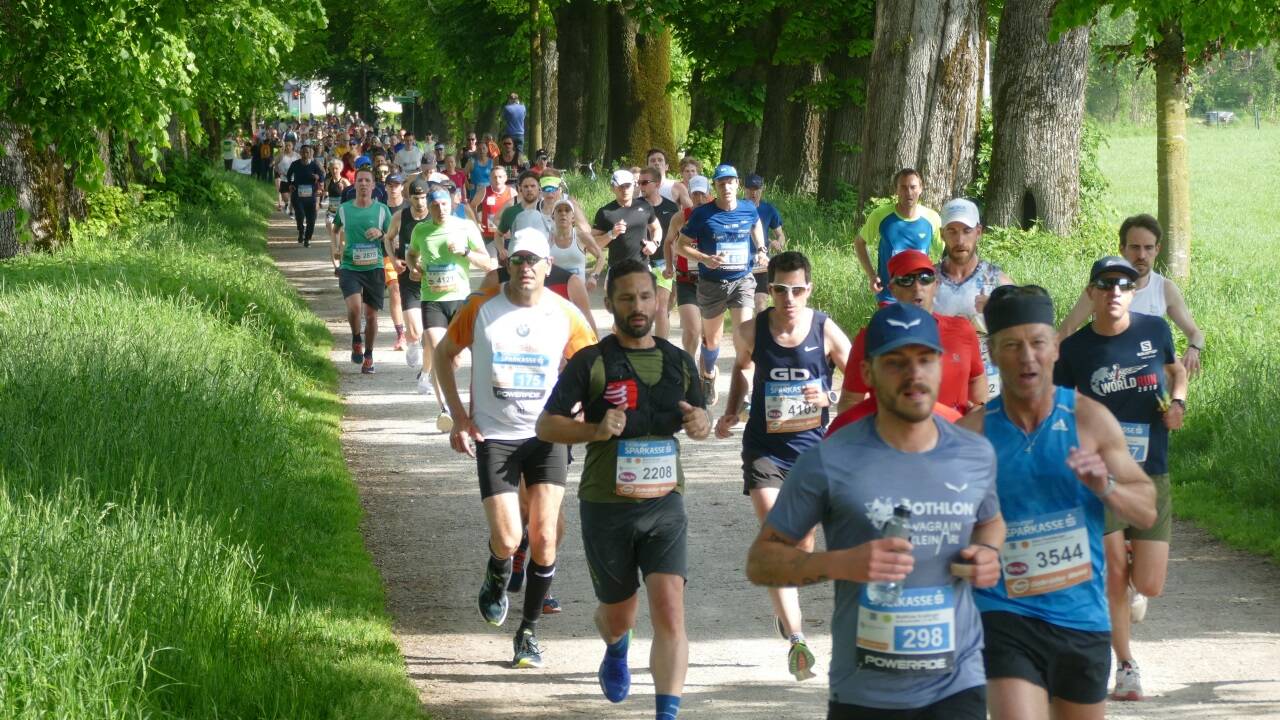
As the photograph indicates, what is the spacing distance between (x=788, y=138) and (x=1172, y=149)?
16.0m

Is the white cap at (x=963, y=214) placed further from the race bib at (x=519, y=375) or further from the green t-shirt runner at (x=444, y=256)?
the green t-shirt runner at (x=444, y=256)

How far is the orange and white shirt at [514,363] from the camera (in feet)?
26.0

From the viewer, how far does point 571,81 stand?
4109cm

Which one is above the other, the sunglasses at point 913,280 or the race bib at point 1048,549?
the sunglasses at point 913,280

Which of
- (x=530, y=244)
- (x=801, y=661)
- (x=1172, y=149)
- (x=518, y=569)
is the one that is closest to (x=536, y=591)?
(x=518, y=569)

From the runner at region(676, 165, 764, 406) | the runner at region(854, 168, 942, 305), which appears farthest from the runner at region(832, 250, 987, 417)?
the runner at region(676, 165, 764, 406)

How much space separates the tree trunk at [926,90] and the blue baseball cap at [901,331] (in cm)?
1578

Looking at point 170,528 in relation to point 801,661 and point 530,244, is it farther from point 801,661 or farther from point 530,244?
point 801,661

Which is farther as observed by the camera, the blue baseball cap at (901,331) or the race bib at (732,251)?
the race bib at (732,251)

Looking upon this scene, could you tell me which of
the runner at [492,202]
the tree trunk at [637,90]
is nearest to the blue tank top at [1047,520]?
the runner at [492,202]

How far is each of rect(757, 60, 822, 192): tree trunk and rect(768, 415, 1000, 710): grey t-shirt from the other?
2670cm

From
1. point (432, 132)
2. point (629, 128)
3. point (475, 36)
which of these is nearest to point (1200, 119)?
point (432, 132)

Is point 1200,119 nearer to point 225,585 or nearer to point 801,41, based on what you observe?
point 801,41

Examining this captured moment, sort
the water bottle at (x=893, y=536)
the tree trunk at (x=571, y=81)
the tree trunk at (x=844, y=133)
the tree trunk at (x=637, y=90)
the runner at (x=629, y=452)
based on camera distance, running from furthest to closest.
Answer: the tree trunk at (x=571, y=81)
the tree trunk at (x=637, y=90)
the tree trunk at (x=844, y=133)
the runner at (x=629, y=452)
the water bottle at (x=893, y=536)
